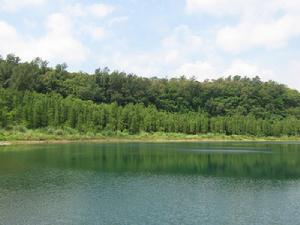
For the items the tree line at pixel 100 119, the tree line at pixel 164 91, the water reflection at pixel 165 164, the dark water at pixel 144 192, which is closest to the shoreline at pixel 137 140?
the tree line at pixel 100 119

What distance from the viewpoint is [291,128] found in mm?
140250

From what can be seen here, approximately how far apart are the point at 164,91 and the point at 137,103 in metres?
21.5

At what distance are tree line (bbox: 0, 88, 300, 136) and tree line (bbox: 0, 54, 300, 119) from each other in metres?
7.63

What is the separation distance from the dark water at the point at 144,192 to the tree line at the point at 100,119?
1742 inches

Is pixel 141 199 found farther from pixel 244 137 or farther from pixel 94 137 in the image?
pixel 244 137

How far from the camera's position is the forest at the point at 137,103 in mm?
101875

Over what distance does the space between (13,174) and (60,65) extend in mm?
121764

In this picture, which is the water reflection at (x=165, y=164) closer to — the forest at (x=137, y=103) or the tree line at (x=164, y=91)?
the forest at (x=137, y=103)

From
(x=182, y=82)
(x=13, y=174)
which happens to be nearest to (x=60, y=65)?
(x=182, y=82)

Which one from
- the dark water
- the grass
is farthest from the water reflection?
the grass

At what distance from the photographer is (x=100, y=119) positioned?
107000 mm

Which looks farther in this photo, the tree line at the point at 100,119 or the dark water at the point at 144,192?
the tree line at the point at 100,119

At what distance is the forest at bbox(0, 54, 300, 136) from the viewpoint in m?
102

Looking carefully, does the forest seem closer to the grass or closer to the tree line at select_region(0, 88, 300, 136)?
the tree line at select_region(0, 88, 300, 136)
